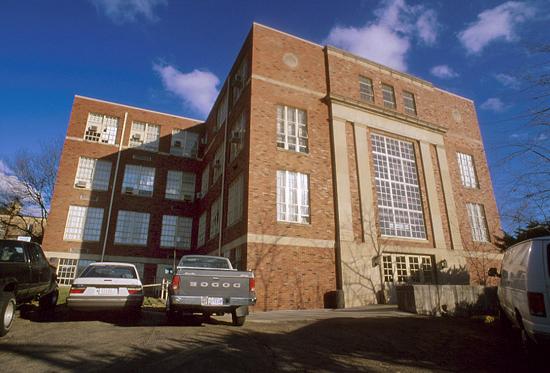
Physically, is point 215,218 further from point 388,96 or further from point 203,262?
point 388,96

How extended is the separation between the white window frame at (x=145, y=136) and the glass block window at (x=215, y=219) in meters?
9.62

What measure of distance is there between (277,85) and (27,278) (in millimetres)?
13655

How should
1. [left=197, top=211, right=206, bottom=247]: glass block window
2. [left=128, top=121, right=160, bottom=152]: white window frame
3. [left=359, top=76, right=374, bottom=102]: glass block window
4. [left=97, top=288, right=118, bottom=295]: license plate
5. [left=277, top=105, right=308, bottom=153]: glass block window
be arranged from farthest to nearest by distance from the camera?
[left=128, top=121, right=160, bottom=152]: white window frame < [left=197, top=211, right=206, bottom=247]: glass block window < [left=359, top=76, right=374, bottom=102]: glass block window < [left=277, top=105, right=308, bottom=153]: glass block window < [left=97, top=288, right=118, bottom=295]: license plate

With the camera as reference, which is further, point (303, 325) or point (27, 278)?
point (303, 325)

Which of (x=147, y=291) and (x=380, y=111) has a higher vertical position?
(x=380, y=111)

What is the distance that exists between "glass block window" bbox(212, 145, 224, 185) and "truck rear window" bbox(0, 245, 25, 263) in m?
13.4

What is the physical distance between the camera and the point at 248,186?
14625 millimetres

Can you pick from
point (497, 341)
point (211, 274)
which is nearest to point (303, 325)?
point (211, 274)

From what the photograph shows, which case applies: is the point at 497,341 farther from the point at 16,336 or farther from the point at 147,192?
the point at 147,192

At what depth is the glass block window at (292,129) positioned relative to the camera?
1650cm

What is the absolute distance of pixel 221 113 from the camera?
23375mm

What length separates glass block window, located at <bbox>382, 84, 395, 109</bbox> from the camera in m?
20.4

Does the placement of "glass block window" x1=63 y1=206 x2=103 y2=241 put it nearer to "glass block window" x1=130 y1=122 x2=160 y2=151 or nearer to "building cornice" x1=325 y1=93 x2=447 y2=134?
"glass block window" x1=130 y1=122 x2=160 y2=151

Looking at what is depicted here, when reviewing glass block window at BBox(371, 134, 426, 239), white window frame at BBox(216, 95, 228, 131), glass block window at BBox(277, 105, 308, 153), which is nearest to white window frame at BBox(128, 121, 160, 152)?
white window frame at BBox(216, 95, 228, 131)
